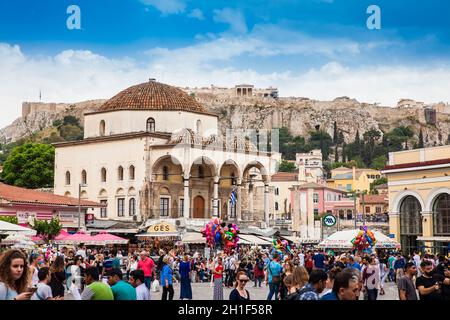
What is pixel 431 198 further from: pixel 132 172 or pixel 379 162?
pixel 379 162

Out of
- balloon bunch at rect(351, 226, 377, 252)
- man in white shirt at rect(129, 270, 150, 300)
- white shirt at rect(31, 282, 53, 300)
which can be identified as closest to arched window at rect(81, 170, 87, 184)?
balloon bunch at rect(351, 226, 377, 252)

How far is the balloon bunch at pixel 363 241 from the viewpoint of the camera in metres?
27.7

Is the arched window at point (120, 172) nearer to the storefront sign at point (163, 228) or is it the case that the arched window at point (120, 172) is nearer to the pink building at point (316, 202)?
the storefront sign at point (163, 228)

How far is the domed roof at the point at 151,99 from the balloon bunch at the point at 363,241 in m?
35.1

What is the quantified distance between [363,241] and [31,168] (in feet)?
169

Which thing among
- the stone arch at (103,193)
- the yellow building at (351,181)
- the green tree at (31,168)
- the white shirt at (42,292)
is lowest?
the white shirt at (42,292)

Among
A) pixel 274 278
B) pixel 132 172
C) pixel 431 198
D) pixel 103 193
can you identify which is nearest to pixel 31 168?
pixel 103 193

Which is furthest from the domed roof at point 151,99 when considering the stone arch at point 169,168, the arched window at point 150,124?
the stone arch at point 169,168

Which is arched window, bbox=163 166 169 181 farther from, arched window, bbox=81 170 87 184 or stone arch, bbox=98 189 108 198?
arched window, bbox=81 170 87 184

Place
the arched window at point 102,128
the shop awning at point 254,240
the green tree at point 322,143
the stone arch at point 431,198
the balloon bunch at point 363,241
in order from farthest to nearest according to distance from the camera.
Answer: the green tree at point 322,143 → the arched window at point 102,128 → the shop awning at point 254,240 → the stone arch at point 431,198 → the balloon bunch at point 363,241

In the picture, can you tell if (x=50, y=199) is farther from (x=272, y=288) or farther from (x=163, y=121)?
(x=272, y=288)

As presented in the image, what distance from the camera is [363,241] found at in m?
27.8

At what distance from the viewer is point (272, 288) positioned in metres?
19.4
